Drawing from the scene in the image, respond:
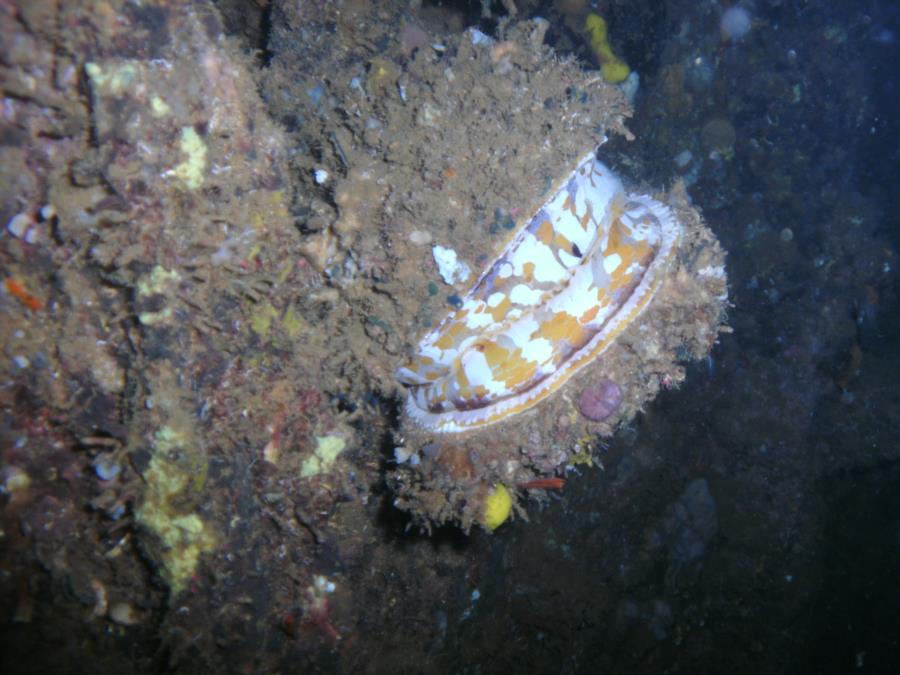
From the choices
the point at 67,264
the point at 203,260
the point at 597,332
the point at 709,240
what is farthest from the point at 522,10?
the point at 67,264

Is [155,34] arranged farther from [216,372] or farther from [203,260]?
[216,372]

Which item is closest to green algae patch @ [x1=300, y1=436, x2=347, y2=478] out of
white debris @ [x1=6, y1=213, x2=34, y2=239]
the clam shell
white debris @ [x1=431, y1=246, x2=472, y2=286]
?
the clam shell

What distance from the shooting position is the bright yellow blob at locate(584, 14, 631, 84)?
6168 mm

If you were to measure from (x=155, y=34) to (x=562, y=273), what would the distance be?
243 cm

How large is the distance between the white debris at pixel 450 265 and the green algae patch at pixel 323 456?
5.04 feet

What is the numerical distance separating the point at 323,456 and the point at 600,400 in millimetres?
1914

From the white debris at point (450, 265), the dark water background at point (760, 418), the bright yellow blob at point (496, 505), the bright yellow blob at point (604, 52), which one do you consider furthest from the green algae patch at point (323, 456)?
the bright yellow blob at point (604, 52)

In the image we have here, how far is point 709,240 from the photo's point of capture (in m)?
3.20

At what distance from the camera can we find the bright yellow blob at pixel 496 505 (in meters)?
3.11

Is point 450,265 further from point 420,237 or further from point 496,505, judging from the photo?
point 496,505

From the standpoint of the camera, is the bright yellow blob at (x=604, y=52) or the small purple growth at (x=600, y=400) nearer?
the small purple growth at (x=600, y=400)

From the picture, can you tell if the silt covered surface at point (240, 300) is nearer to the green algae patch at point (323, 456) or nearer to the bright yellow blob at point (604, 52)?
the green algae patch at point (323, 456)

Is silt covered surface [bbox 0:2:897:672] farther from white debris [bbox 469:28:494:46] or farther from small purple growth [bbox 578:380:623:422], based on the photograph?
small purple growth [bbox 578:380:623:422]

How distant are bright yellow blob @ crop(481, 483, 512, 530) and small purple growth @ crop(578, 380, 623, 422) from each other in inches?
27.0
